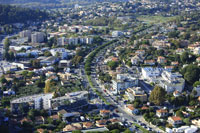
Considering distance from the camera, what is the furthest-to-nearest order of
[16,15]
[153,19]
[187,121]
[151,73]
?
1. [153,19]
2. [16,15]
3. [151,73]
4. [187,121]

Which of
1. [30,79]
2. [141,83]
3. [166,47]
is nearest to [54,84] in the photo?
[30,79]

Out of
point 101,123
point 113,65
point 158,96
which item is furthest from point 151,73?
point 101,123

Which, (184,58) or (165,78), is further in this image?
(184,58)

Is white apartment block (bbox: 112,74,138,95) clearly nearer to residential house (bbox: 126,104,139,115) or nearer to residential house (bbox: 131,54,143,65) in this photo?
residential house (bbox: 126,104,139,115)

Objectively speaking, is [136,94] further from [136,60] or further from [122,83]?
[136,60]

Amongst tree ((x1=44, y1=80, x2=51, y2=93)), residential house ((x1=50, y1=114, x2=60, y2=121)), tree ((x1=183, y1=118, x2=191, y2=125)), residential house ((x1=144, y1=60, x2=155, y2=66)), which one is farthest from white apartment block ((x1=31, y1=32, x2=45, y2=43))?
tree ((x1=183, y1=118, x2=191, y2=125))

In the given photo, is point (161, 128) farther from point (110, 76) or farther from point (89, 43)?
point (89, 43)

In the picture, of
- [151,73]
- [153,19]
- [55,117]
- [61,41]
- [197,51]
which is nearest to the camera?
[55,117]
